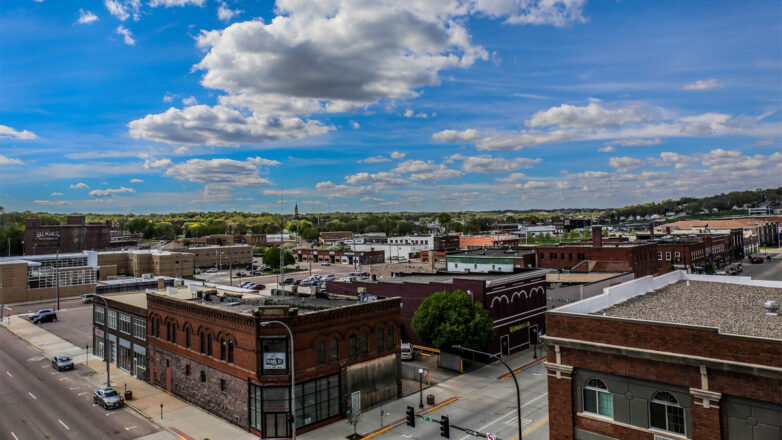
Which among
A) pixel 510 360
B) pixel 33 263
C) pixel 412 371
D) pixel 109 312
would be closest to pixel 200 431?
pixel 412 371

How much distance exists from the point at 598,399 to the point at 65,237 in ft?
506

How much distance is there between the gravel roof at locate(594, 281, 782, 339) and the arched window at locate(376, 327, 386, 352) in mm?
16550

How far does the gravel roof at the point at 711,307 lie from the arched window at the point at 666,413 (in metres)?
3.55

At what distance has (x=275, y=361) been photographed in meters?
28.6

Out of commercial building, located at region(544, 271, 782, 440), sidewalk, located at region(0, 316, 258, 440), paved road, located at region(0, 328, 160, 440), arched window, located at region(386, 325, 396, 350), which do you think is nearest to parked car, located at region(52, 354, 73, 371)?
paved road, located at region(0, 328, 160, 440)

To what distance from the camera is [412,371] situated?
41062 mm

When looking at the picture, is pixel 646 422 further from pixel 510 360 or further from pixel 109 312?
pixel 109 312

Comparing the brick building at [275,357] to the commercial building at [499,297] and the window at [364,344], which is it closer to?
the window at [364,344]

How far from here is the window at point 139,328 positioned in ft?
133

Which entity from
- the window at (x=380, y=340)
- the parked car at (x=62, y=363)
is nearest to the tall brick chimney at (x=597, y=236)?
the window at (x=380, y=340)

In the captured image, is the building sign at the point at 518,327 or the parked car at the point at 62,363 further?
the building sign at the point at 518,327

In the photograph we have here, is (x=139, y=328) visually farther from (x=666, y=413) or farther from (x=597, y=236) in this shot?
(x=597, y=236)

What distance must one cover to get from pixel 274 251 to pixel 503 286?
86.1 metres

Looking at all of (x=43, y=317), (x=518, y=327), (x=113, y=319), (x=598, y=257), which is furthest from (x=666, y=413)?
(x=43, y=317)
